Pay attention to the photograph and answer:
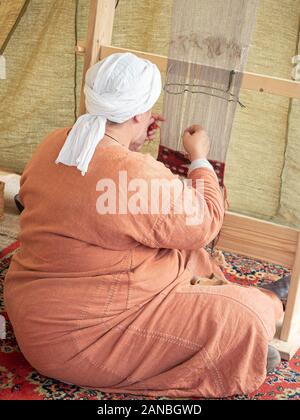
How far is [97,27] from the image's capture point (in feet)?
8.50

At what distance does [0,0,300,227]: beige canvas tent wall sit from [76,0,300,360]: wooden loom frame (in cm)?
99

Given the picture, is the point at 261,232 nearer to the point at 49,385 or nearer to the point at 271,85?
the point at 271,85

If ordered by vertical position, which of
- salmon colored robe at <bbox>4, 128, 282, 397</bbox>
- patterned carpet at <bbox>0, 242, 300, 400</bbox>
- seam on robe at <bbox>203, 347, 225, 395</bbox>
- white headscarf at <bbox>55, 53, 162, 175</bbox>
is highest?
white headscarf at <bbox>55, 53, 162, 175</bbox>

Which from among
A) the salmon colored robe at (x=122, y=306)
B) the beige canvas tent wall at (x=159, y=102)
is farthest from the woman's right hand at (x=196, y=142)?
the beige canvas tent wall at (x=159, y=102)

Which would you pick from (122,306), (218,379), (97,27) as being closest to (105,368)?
(122,306)

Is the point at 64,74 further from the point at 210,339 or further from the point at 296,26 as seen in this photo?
the point at 210,339

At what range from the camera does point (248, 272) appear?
305 cm

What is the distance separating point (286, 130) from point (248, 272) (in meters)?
0.80

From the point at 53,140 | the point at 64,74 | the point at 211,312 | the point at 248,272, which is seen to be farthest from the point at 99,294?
the point at 64,74

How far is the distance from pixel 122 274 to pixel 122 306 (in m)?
0.10

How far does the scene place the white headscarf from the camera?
1.93 m

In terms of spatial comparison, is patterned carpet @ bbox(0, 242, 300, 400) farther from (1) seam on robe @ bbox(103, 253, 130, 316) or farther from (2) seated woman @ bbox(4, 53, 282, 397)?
(1) seam on robe @ bbox(103, 253, 130, 316)

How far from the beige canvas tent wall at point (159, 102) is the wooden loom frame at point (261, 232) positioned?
991 mm

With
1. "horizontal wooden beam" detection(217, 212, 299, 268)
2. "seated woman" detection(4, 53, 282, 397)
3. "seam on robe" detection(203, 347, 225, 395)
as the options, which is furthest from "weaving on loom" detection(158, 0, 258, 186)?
"seam on robe" detection(203, 347, 225, 395)
